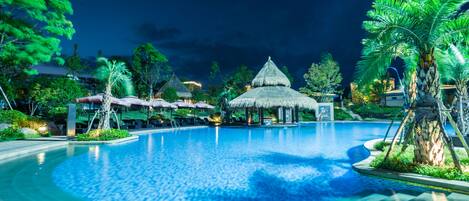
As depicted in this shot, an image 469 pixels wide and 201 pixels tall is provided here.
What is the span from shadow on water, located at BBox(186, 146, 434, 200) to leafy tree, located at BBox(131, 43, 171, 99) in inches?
1374

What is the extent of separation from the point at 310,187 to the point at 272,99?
1934 cm

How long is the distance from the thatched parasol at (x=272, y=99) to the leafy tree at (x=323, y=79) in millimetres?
17295

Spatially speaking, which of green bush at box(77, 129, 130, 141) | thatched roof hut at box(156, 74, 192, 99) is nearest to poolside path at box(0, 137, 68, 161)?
green bush at box(77, 129, 130, 141)

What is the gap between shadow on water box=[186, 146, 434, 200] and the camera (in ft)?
18.4

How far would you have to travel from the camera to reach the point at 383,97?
148 ft

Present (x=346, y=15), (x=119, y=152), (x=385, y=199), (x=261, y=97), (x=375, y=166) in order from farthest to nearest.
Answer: (x=346, y=15)
(x=261, y=97)
(x=119, y=152)
(x=375, y=166)
(x=385, y=199)


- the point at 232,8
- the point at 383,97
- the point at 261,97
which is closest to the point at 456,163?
the point at 261,97

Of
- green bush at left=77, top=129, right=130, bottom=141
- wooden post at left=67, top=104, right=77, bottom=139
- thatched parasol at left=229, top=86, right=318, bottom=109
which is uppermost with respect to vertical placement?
thatched parasol at left=229, top=86, right=318, bottom=109

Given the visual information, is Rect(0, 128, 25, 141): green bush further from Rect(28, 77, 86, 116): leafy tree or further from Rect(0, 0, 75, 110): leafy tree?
Rect(28, 77, 86, 116): leafy tree

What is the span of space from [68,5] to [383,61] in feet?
53.8

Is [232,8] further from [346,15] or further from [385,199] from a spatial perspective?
[385,199]

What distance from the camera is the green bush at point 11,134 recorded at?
45.5ft

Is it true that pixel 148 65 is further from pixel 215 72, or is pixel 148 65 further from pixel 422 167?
pixel 422 167

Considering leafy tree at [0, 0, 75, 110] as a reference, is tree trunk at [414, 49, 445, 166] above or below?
below
